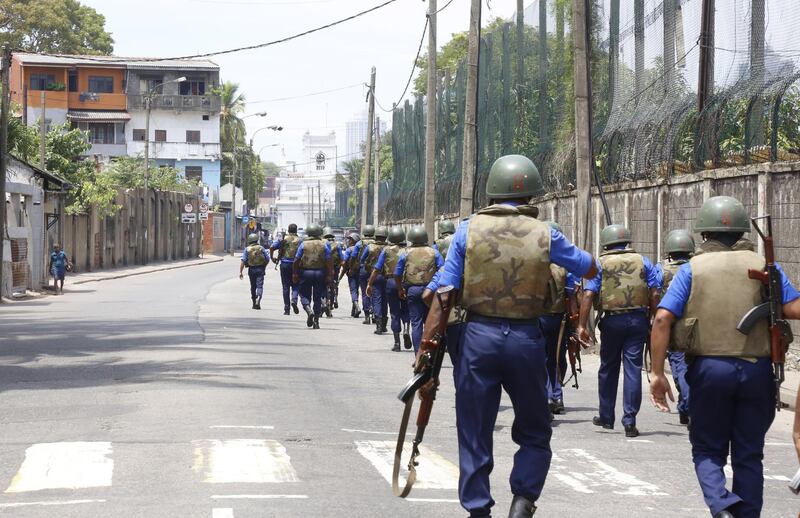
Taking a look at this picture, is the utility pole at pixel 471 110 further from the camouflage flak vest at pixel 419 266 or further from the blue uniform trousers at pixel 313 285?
the camouflage flak vest at pixel 419 266

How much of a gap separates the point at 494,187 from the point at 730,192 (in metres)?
10.5

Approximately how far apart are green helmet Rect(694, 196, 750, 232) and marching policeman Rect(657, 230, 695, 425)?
14.6 ft

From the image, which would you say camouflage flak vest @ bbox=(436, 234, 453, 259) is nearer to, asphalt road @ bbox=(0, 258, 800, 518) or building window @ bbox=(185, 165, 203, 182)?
asphalt road @ bbox=(0, 258, 800, 518)

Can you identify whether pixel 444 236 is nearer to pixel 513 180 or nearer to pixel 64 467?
pixel 64 467

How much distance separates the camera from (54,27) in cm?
9150

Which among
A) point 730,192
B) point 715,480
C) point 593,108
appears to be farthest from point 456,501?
point 593,108

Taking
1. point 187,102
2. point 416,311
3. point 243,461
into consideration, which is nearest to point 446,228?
point 416,311

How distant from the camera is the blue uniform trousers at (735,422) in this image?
6.36m

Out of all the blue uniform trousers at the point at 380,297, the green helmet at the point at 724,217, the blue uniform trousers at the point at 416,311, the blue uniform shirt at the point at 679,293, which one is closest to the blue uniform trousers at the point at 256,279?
the blue uniform trousers at the point at 380,297

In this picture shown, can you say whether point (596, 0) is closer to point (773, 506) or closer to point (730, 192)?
point (730, 192)

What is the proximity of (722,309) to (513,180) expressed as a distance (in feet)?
4.30

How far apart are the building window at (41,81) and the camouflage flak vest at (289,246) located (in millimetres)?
66669

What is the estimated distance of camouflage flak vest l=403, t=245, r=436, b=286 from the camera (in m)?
16.8

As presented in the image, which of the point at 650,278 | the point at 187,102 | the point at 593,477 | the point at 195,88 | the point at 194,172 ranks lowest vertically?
the point at 593,477
